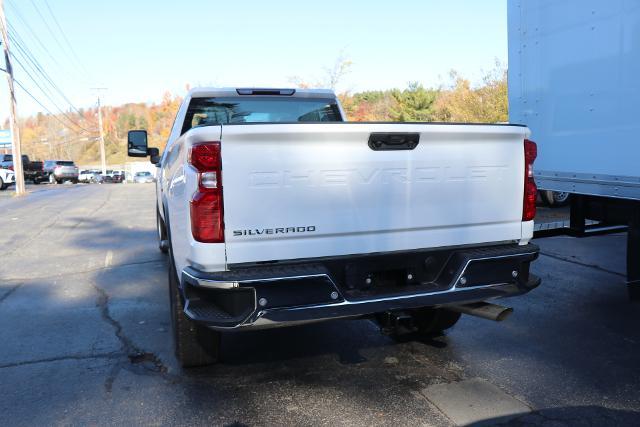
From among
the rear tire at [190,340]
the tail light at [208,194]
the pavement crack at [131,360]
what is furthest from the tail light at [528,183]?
the pavement crack at [131,360]

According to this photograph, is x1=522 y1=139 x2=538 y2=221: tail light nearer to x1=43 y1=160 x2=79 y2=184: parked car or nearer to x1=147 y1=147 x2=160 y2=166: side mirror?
x1=147 y1=147 x2=160 y2=166: side mirror

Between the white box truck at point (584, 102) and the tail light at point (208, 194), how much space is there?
3.31 metres

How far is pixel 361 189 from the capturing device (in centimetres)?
321

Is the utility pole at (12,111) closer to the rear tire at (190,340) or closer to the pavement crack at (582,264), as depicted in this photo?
the pavement crack at (582,264)

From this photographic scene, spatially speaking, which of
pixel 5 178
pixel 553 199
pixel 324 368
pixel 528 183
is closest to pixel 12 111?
pixel 5 178

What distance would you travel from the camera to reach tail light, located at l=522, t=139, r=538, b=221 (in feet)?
12.0

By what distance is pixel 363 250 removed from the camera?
10.7ft

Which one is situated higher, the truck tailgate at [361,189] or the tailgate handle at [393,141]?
the tailgate handle at [393,141]

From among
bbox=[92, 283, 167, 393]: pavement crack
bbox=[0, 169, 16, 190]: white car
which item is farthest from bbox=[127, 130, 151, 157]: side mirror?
bbox=[0, 169, 16, 190]: white car

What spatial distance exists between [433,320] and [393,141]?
1.78 m

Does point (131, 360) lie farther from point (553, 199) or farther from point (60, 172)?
point (60, 172)

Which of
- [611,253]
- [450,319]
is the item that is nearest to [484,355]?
[450,319]

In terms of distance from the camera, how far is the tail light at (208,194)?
290 cm

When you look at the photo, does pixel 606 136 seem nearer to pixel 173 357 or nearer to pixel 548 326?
pixel 548 326
